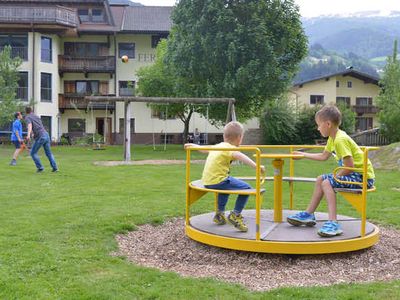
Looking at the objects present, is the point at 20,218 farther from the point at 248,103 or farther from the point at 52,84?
the point at 52,84

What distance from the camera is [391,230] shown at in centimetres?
889

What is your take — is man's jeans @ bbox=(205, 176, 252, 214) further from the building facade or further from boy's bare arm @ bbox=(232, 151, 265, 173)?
the building facade

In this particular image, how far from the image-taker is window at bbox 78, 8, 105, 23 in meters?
51.2

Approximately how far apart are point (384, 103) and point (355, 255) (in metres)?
34.5

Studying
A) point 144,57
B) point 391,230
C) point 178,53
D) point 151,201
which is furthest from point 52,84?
point 391,230

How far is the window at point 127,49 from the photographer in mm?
51656

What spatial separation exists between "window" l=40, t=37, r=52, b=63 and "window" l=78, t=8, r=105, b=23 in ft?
15.9

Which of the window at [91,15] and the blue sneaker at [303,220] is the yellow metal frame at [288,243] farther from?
the window at [91,15]

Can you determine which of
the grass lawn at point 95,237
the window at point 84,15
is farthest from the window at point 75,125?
the grass lawn at point 95,237

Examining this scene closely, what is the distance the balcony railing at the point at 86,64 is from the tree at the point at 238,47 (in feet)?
58.5

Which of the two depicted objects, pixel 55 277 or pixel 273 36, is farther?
pixel 273 36

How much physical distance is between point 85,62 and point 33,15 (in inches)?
242

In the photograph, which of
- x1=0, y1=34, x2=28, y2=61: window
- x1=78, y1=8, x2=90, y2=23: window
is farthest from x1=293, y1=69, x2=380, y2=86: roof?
x1=0, y1=34, x2=28, y2=61: window

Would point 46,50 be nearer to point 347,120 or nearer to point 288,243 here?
point 347,120
